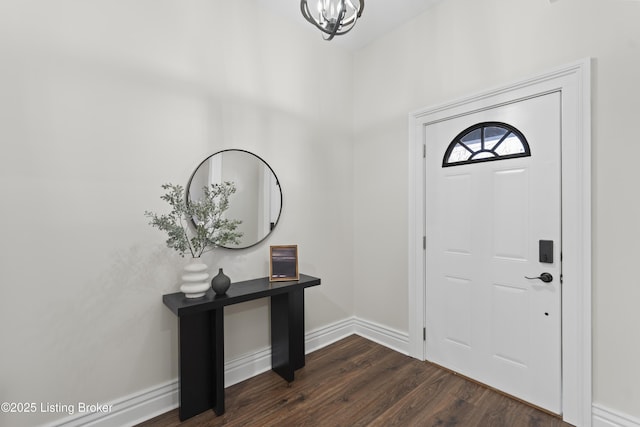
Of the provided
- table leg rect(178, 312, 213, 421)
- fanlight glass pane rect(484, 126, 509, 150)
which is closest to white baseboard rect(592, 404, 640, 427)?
fanlight glass pane rect(484, 126, 509, 150)

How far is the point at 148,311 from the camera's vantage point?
1.94m

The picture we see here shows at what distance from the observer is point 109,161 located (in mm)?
1802

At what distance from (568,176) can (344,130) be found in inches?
77.9

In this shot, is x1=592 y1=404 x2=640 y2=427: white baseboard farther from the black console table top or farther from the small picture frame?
the small picture frame

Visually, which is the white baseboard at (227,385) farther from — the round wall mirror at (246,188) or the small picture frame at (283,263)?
the round wall mirror at (246,188)

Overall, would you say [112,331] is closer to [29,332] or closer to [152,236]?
[29,332]

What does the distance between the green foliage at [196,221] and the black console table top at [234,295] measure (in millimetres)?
293

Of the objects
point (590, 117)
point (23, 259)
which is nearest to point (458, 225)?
point (590, 117)

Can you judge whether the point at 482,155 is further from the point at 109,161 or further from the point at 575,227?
the point at 109,161

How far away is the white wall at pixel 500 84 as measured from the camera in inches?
66.0

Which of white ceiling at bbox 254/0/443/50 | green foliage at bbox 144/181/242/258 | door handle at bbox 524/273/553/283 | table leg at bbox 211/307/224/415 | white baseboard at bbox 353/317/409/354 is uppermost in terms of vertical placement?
white ceiling at bbox 254/0/443/50

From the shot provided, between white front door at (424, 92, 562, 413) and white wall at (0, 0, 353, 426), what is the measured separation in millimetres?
1445

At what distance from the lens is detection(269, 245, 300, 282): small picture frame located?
2.38 m

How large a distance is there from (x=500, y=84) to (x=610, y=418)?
7.23ft
